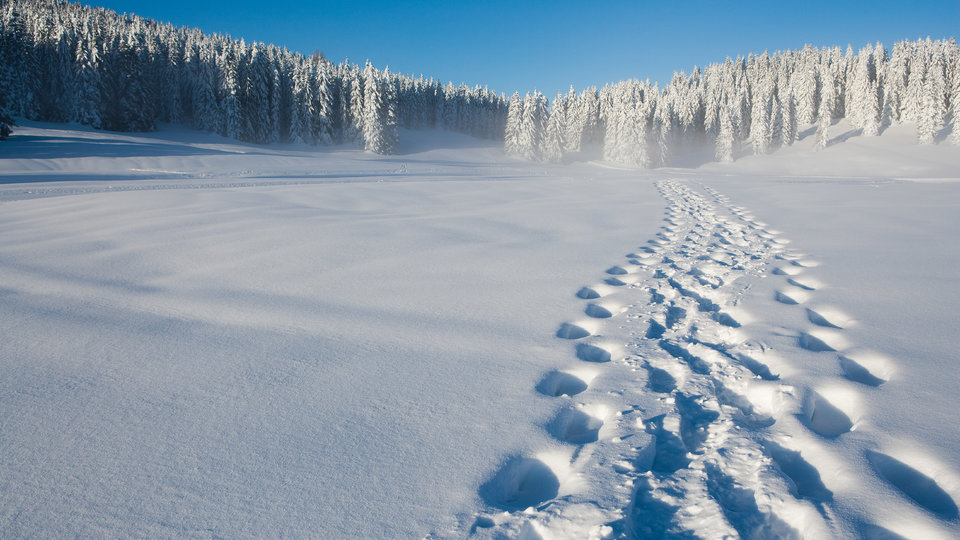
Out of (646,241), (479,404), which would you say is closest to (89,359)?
(479,404)

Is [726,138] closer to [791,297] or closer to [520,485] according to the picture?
[791,297]

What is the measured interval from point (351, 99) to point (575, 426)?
2056 inches

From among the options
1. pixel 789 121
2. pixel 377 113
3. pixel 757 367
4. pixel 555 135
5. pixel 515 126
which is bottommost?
pixel 757 367

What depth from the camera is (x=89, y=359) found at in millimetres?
2602

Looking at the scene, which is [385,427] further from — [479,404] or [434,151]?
[434,151]

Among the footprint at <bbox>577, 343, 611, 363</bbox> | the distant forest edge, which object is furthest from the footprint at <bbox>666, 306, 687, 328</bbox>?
the distant forest edge

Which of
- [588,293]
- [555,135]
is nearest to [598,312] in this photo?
[588,293]

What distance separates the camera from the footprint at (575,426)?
2.12 m

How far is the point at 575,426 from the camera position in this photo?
222cm

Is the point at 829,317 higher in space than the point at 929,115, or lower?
lower

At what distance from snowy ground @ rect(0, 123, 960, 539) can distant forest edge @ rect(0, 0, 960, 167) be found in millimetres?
35110

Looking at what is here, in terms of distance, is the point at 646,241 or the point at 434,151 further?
the point at 434,151

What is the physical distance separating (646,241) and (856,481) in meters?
5.16

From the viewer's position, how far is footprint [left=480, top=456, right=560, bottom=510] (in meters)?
1.73
